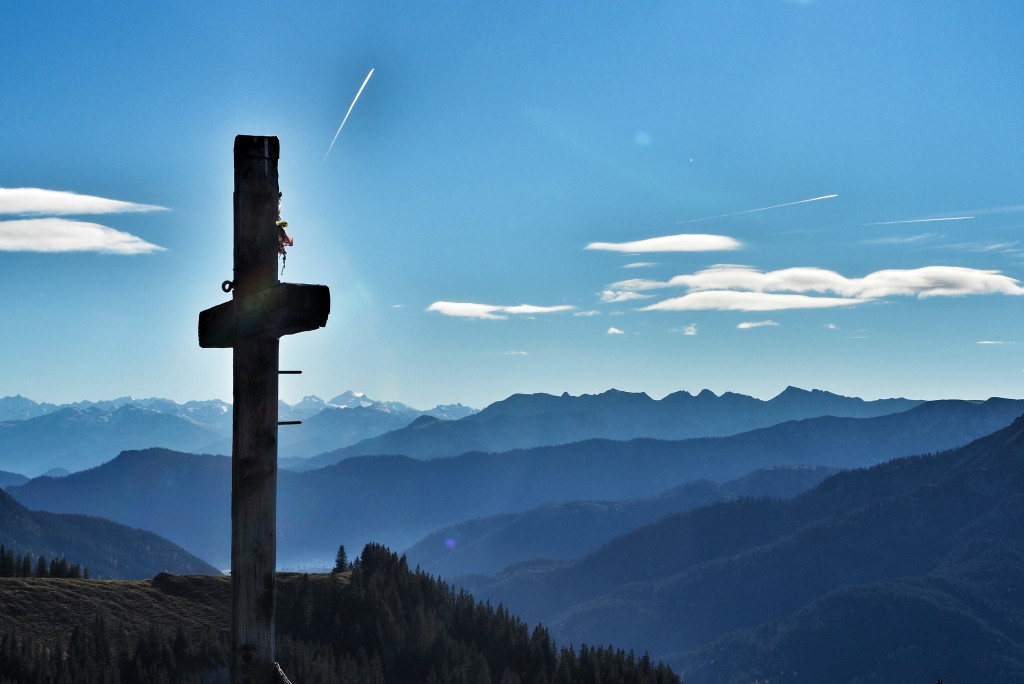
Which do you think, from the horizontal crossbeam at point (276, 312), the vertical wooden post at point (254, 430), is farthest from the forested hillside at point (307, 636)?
the horizontal crossbeam at point (276, 312)

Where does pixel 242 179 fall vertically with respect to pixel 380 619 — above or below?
above

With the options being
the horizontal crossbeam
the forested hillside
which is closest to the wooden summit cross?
the horizontal crossbeam

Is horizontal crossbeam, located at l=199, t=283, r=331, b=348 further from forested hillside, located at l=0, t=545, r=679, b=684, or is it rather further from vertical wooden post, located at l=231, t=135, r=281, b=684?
forested hillside, located at l=0, t=545, r=679, b=684

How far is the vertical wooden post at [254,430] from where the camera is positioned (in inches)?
516

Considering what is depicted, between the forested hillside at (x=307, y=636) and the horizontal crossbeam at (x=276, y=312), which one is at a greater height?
the horizontal crossbeam at (x=276, y=312)

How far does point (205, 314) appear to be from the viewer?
44.2 ft

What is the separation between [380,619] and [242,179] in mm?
165050

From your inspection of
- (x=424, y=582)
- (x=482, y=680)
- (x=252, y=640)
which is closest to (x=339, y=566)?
(x=424, y=582)

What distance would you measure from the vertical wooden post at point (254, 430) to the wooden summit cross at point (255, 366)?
0.5 inches

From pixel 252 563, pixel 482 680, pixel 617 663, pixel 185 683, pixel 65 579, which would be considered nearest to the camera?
pixel 252 563

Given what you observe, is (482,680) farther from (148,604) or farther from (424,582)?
(148,604)

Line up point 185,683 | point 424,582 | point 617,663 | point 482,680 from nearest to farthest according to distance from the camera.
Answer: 1. point 185,683
2. point 482,680
3. point 617,663
4. point 424,582

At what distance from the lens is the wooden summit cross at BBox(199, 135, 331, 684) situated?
1310cm

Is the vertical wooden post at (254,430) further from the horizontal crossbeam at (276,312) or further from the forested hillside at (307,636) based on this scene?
the forested hillside at (307,636)
